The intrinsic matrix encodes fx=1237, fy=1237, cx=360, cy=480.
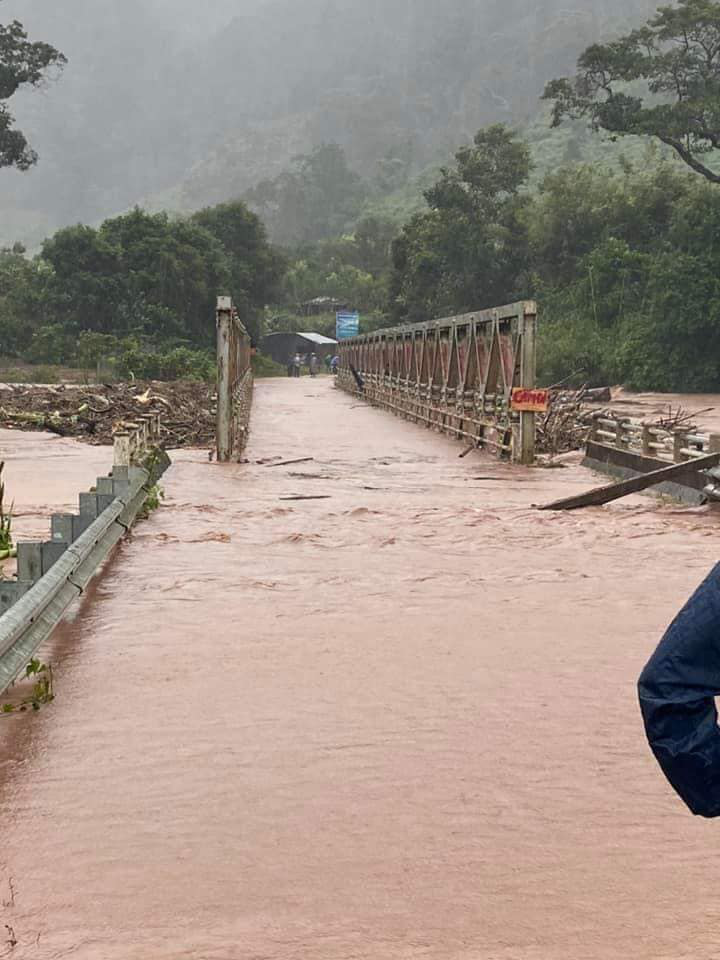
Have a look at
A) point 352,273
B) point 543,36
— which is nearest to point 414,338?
point 352,273

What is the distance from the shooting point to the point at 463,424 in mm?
25562

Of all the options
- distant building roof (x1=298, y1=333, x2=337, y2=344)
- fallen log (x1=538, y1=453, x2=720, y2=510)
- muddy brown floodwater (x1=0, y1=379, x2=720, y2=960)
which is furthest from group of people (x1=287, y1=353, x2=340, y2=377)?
muddy brown floodwater (x1=0, y1=379, x2=720, y2=960)

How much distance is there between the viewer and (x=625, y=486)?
1379 cm

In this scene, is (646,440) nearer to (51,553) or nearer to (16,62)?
(51,553)

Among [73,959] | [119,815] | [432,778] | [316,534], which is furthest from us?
[316,534]

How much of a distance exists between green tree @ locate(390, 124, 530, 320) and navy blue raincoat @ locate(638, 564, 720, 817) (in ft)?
202

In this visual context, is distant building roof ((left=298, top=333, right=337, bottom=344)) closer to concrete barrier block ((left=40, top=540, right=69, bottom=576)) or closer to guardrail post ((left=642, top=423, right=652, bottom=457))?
guardrail post ((left=642, top=423, right=652, bottom=457))

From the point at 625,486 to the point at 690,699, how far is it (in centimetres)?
1201

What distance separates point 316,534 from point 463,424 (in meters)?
13.9

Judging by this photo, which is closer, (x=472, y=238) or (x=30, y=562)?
(x=30, y=562)

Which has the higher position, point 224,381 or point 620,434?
point 224,381

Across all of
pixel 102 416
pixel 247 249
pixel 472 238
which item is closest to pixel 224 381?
pixel 102 416

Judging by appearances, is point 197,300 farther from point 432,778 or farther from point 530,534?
point 432,778

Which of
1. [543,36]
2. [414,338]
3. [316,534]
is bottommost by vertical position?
[316,534]
